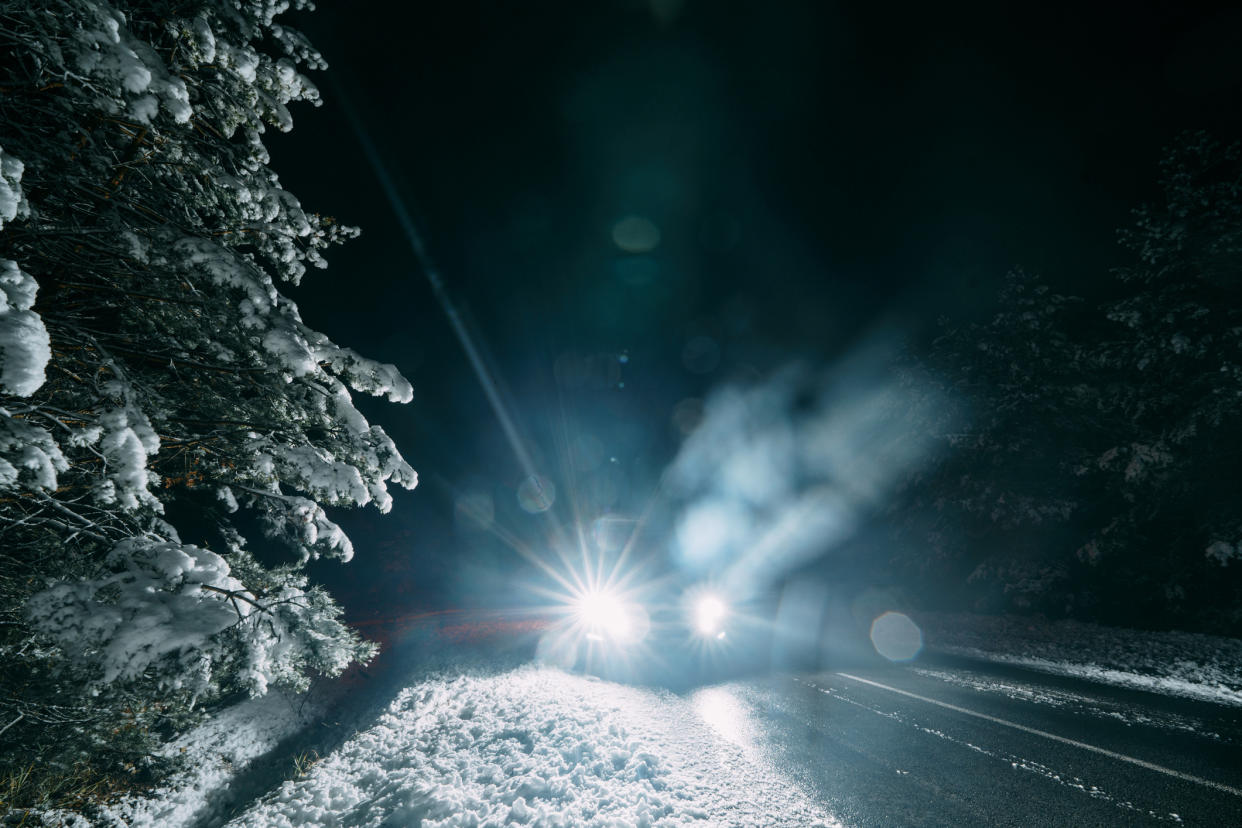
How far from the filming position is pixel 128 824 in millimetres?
4359

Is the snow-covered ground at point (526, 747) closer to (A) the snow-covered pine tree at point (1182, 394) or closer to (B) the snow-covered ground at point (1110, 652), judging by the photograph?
(B) the snow-covered ground at point (1110, 652)

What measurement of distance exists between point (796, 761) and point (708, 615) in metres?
4.53

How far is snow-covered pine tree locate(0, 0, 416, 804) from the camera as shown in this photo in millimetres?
2271

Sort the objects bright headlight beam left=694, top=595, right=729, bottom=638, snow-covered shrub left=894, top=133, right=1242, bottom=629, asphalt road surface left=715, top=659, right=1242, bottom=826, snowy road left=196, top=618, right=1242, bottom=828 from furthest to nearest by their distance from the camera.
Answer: bright headlight beam left=694, top=595, right=729, bottom=638 → snow-covered shrub left=894, top=133, right=1242, bottom=629 → snowy road left=196, top=618, right=1242, bottom=828 → asphalt road surface left=715, top=659, right=1242, bottom=826

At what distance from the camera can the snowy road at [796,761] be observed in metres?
3.42

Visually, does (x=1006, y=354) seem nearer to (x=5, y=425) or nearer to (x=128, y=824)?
(x=5, y=425)

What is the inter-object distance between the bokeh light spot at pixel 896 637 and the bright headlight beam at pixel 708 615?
140 inches

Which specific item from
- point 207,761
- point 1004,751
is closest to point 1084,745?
point 1004,751

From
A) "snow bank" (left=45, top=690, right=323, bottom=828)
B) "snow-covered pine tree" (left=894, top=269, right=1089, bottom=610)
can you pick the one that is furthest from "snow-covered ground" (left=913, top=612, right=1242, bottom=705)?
"snow bank" (left=45, top=690, right=323, bottom=828)

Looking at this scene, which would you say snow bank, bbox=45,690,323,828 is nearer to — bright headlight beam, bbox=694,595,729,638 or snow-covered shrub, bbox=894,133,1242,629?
bright headlight beam, bbox=694,595,729,638

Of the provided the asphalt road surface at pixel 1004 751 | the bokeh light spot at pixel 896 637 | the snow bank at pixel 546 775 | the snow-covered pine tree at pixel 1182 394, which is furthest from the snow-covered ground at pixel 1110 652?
the snow bank at pixel 546 775

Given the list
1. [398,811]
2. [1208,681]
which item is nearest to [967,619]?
[1208,681]

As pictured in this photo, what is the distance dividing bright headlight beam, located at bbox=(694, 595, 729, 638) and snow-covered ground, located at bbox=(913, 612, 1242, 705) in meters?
4.88

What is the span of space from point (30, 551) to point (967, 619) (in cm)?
1768
